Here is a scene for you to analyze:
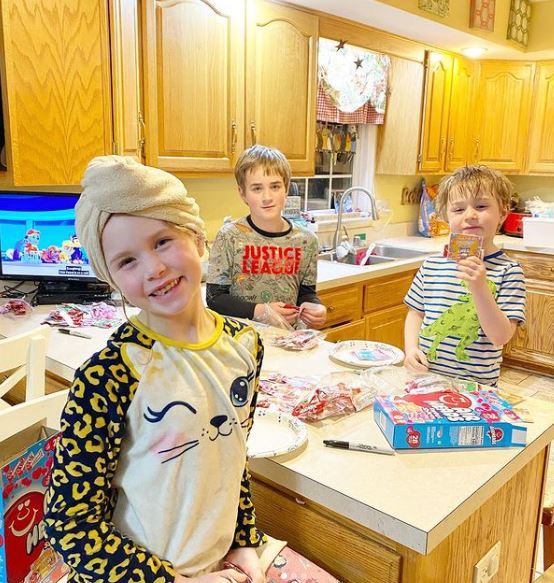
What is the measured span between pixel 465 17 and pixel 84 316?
2899 millimetres

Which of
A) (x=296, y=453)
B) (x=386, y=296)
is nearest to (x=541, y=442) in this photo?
(x=296, y=453)

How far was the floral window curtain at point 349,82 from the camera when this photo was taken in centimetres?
328

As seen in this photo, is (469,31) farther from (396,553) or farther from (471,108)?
(396,553)

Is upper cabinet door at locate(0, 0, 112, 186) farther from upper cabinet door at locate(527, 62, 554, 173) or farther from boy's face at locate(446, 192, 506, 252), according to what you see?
upper cabinet door at locate(527, 62, 554, 173)

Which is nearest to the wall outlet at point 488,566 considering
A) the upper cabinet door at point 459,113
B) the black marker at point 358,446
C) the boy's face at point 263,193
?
the black marker at point 358,446

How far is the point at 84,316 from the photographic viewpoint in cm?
204

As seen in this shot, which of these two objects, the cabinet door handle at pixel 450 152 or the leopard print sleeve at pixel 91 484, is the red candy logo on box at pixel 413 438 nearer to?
the leopard print sleeve at pixel 91 484

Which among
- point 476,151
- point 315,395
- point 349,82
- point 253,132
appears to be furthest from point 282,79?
point 476,151

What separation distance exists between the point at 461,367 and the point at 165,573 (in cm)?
108

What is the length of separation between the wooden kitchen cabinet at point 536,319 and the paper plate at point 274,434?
3.23m

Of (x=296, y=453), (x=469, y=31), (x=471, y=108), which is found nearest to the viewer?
(x=296, y=453)

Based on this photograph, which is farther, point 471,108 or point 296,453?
point 471,108

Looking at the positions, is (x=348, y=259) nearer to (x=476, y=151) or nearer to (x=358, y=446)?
(x=476, y=151)

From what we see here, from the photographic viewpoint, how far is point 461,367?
161 centimetres
